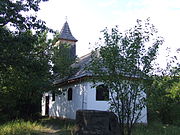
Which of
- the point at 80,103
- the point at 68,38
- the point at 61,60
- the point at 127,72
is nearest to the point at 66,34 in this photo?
the point at 68,38

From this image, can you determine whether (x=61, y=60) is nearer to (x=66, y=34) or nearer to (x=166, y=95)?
(x=166, y=95)

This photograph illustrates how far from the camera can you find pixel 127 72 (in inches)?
285

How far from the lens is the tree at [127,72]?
725 cm

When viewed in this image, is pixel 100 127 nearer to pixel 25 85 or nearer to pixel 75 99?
pixel 25 85

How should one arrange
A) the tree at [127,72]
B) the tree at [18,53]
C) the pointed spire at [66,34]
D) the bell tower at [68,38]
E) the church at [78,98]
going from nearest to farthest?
the tree at [127,72] < the tree at [18,53] < the church at [78,98] < the bell tower at [68,38] < the pointed spire at [66,34]

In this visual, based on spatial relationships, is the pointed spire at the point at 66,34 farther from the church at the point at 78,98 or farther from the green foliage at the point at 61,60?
the green foliage at the point at 61,60

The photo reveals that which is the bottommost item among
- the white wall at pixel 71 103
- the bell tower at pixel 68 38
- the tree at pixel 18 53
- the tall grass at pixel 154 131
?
the tall grass at pixel 154 131

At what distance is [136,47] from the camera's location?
721 centimetres

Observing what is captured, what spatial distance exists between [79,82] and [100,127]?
897 cm

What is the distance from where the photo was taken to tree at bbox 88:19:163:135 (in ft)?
23.8

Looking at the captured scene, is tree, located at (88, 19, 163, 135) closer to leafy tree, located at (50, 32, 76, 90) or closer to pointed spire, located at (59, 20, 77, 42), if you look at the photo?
leafy tree, located at (50, 32, 76, 90)

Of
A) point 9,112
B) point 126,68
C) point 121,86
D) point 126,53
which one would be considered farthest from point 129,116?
point 9,112

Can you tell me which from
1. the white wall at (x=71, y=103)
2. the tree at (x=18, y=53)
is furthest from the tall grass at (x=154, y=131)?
the tree at (x=18, y=53)

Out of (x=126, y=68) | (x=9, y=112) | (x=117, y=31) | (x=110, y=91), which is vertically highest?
(x=117, y=31)
